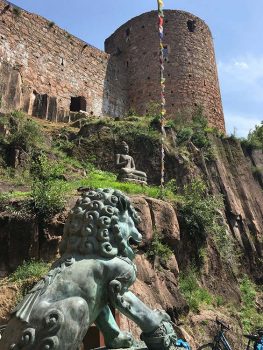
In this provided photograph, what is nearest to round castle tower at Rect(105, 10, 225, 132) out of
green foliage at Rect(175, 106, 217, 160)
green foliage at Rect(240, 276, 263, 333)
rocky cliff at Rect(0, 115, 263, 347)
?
green foliage at Rect(175, 106, 217, 160)

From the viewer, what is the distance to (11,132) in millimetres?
14914

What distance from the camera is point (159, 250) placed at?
10305mm

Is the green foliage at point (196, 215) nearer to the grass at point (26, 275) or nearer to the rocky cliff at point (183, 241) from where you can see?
the rocky cliff at point (183, 241)

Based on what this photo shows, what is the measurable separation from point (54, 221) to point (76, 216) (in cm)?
619

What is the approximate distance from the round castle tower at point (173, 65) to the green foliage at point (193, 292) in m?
15.3

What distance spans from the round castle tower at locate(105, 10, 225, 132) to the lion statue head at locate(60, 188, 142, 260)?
73.5ft

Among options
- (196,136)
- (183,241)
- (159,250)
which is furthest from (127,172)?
(196,136)

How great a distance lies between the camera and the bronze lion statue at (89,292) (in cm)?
275

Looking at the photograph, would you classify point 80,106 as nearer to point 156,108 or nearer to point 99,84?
point 99,84

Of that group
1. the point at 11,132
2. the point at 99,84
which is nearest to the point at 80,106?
the point at 99,84

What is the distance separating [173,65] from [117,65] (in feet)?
12.1

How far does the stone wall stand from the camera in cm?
1980

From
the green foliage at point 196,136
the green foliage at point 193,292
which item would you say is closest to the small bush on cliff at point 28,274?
the green foliage at point 193,292

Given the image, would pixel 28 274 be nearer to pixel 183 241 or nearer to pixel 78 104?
pixel 183 241
